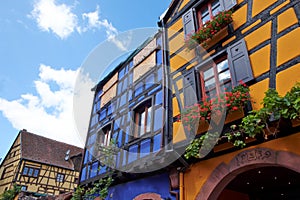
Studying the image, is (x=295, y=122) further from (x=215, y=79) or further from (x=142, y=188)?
(x=142, y=188)

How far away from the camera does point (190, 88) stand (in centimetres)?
553

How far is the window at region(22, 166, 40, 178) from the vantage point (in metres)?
17.3

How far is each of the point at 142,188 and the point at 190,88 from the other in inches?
107

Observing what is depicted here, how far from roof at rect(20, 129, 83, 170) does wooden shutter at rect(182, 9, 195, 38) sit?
14246 mm

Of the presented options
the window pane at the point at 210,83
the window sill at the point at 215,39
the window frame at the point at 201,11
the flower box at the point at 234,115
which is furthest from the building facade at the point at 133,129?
the flower box at the point at 234,115

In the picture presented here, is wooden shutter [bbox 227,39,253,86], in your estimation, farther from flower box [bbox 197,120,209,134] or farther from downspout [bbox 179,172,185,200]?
downspout [bbox 179,172,185,200]

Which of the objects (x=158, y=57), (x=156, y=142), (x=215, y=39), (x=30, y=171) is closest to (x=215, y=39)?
Result: (x=215, y=39)

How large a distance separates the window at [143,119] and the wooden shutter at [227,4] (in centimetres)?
330

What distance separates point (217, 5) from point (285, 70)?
2850mm

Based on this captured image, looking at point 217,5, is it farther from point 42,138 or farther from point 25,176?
point 42,138

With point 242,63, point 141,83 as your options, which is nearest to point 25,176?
point 141,83

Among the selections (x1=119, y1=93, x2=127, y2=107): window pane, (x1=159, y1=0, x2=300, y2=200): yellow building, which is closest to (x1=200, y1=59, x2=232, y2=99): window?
(x1=159, y1=0, x2=300, y2=200): yellow building

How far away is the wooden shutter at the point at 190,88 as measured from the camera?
5.36m

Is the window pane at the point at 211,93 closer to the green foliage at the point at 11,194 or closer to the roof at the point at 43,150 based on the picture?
the green foliage at the point at 11,194
